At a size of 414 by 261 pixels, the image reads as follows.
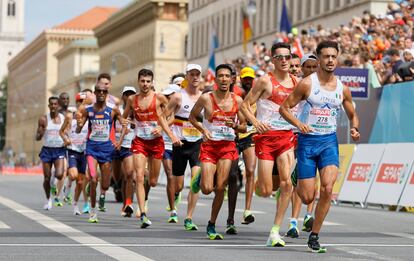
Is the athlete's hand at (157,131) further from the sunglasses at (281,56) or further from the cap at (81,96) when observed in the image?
the cap at (81,96)

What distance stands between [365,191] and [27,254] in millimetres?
14638

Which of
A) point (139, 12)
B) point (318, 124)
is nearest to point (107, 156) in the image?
point (318, 124)

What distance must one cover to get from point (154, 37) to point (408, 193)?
308 ft

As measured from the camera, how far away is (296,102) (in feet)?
49.5

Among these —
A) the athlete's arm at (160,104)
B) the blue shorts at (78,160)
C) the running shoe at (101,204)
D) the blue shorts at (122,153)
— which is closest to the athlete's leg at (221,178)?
the athlete's arm at (160,104)

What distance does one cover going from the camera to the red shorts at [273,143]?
16125 millimetres

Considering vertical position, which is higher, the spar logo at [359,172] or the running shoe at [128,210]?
the spar logo at [359,172]

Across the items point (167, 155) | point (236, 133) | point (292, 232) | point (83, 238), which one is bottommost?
point (83, 238)

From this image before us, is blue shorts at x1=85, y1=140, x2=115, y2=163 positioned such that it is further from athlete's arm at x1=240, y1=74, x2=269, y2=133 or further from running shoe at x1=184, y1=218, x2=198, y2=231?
athlete's arm at x1=240, y1=74, x2=269, y2=133

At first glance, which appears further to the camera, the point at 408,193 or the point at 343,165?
the point at 343,165

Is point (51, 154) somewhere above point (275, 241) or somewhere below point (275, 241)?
above

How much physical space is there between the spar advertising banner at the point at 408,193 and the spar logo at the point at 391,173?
42cm

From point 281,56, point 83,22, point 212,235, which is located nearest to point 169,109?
point 212,235

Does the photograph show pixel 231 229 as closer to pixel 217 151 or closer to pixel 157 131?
pixel 217 151
